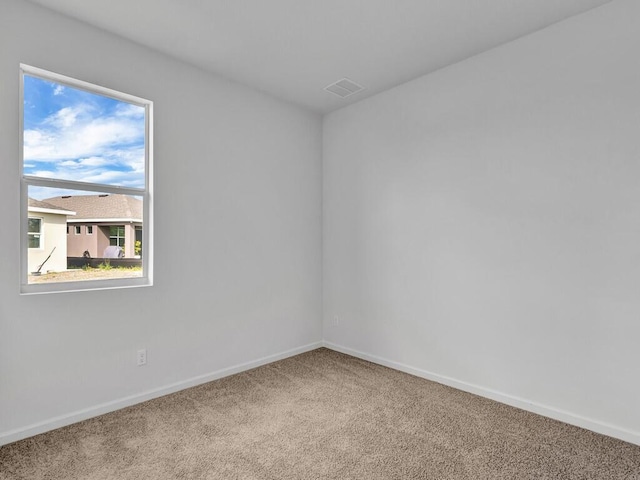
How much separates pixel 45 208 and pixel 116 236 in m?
0.48

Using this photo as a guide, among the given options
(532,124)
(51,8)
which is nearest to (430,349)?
(532,124)

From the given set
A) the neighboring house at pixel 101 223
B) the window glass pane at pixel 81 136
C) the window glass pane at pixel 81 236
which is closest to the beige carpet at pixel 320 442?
the window glass pane at pixel 81 236

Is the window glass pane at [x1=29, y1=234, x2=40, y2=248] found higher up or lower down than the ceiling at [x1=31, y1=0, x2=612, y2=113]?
Answer: lower down

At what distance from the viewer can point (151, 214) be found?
111 inches

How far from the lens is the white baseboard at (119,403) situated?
2.21 metres

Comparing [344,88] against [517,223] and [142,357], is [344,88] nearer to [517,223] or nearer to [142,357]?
[517,223]

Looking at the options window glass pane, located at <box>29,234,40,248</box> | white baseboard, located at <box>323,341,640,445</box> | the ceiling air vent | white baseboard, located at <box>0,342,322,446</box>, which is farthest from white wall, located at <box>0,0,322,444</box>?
white baseboard, located at <box>323,341,640,445</box>

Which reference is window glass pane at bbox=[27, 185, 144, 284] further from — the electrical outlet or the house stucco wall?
the electrical outlet

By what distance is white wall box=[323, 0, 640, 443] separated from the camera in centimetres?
224

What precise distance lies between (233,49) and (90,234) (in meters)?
1.79

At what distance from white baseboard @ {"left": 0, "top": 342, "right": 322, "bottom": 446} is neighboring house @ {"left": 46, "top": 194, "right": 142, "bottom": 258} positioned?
42.6 inches

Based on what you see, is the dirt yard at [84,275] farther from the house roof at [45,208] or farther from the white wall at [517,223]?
the white wall at [517,223]

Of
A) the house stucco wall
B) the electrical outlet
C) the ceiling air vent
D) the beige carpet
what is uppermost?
the ceiling air vent

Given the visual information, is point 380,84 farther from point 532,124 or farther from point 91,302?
point 91,302
